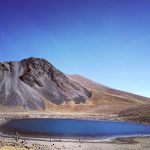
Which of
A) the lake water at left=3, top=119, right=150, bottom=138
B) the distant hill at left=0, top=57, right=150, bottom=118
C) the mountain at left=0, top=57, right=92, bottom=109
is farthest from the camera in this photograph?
the mountain at left=0, top=57, right=92, bottom=109

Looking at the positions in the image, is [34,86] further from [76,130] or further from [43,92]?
[76,130]

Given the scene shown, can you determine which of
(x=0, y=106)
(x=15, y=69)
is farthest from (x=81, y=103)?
(x=0, y=106)

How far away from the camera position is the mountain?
460 feet

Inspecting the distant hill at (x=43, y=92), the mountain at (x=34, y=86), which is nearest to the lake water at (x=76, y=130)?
the distant hill at (x=43, y=92)

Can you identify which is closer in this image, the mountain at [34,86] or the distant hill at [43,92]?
the distant hill at [43,92]

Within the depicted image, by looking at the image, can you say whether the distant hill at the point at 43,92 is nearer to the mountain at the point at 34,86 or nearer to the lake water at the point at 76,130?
the mountain at the point at 34,86

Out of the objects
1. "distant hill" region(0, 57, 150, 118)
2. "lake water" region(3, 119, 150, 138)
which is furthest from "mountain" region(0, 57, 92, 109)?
"lake water" region(3, 119, 150, 138)

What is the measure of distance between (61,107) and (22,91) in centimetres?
2266

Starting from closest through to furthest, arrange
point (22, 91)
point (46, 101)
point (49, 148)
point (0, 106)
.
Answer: point (49, 148)
point (0, 106)
point (22, 91)
point (46, 101)

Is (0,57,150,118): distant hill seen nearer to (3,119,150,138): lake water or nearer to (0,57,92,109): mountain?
(0,57,92,109): mountain

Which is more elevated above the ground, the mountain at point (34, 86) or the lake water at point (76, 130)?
the mountain at point (34, 86)

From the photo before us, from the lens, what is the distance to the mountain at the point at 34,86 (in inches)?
5517

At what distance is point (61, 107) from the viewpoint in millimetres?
159750

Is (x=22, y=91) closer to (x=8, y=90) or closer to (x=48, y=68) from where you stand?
(x=8, y=90)
